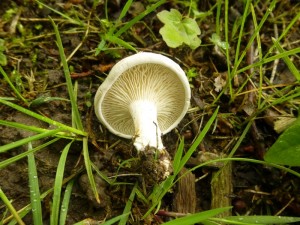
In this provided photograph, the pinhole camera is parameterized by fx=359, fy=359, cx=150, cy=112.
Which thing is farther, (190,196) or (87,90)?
(87,90)

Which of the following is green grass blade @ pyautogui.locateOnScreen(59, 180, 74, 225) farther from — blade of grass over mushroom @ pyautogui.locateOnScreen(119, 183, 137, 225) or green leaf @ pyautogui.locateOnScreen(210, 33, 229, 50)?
green leaf @ pyautogui.locateOnScreen(210, 33, 229, 50)

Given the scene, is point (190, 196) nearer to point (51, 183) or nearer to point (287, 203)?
point (287, 203)

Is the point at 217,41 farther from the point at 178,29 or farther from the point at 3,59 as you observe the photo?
the point at 3,59

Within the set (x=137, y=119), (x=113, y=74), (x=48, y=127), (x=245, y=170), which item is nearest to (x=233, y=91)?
(x=245, y=170)

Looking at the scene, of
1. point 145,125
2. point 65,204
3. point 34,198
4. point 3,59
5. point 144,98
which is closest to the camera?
point 34,198

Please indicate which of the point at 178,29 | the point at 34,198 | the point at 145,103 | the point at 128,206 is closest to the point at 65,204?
the point at 34,198

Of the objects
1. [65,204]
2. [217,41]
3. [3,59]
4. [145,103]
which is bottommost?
[65,204]
